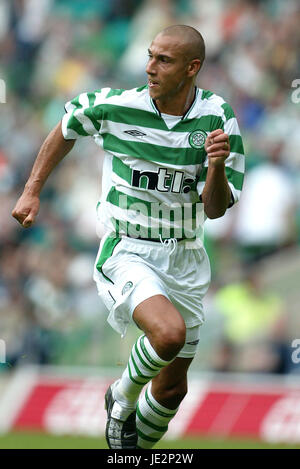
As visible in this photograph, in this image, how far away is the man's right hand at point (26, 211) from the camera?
240 inches

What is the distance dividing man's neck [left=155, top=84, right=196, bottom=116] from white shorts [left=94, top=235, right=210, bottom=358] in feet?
2.75

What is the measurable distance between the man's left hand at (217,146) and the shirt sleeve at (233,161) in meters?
0.51

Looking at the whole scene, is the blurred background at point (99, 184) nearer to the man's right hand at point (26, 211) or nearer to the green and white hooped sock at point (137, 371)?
the green and white hooped sock at point (137, 371)

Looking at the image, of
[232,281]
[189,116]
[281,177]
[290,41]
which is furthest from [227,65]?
[189,116]

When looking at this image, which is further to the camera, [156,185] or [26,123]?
[26,123]

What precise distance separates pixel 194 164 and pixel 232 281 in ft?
15.8

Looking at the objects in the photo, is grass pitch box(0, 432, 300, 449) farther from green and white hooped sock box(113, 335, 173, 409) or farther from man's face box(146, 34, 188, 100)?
man's face box(146, 34, 188, 100)

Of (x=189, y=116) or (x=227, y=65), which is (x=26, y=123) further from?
(x=189, y=116)

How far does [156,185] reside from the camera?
6.25m

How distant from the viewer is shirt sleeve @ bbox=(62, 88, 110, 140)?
20.6ft
